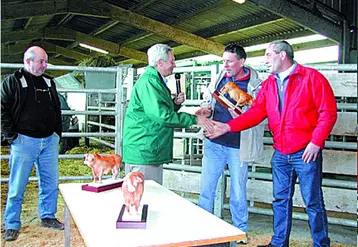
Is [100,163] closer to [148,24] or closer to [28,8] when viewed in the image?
[28,8]

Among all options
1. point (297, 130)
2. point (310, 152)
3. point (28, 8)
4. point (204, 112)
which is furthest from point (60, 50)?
point (310, 152)

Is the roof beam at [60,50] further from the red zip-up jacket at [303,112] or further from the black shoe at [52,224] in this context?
the red zip-up jacket at [303,112]

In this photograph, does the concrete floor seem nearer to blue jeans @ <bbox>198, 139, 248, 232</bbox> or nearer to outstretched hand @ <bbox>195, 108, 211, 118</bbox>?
blue jeans @ <bbox>198, 139, 248, 232</bbox>

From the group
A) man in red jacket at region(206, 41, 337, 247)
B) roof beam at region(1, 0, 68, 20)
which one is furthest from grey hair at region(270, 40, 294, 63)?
roof beam at region(1, 0, 68, 20)

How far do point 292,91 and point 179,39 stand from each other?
6.81 metres

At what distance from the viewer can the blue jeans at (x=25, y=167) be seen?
309cm

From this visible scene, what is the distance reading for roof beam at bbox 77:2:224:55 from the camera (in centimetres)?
823

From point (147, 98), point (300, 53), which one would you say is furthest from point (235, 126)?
point (300, 53)

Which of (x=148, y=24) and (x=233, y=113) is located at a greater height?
(x=148, y=24)

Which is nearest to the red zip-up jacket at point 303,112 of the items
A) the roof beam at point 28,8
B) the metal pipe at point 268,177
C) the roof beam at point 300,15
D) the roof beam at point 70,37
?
the metal pipe at point 268,177

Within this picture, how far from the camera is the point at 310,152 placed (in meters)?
2.46

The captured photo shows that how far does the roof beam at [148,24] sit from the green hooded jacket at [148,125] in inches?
245

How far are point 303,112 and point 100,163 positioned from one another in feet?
4.22

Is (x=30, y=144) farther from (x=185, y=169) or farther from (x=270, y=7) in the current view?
(x=270, y=7)
